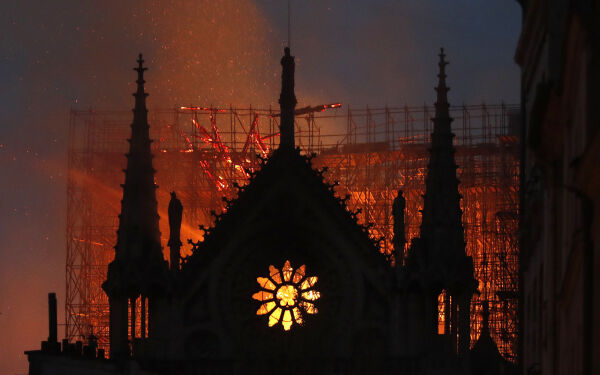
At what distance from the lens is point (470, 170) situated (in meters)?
66.1

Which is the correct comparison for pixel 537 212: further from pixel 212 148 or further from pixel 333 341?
pixel 212 148

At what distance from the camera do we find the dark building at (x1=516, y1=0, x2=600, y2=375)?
685 inches

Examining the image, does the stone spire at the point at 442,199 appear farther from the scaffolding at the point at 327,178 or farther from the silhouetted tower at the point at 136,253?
the scaffolding at the point at 327,178

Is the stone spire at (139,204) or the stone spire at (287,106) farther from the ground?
the stone spire at (287,106)

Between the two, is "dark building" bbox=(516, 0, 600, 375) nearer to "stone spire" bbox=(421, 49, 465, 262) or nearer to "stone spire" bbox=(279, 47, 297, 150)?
"stone spire" bbox=(421, 49, 465, 262)

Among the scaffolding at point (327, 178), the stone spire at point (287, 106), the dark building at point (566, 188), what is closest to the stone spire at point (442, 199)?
the stone spire at point (287, 106)

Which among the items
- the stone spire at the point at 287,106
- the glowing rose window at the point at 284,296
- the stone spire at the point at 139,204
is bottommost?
the glowing rose window at the point at 284,296

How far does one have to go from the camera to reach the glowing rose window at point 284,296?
4125 centimetres

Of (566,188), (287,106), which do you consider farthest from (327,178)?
(566,188)

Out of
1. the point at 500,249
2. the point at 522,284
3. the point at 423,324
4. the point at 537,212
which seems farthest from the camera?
the point at 500,249

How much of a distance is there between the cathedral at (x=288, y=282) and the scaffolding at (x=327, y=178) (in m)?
22.3

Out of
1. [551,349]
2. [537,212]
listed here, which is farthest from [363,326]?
[551,349]

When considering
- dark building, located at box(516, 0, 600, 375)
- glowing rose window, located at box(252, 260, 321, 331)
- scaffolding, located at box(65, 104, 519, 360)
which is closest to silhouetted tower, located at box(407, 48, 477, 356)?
glowing rose window, located at box(252, 260, 321, 331)

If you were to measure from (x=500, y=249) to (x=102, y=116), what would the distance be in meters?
19.7
